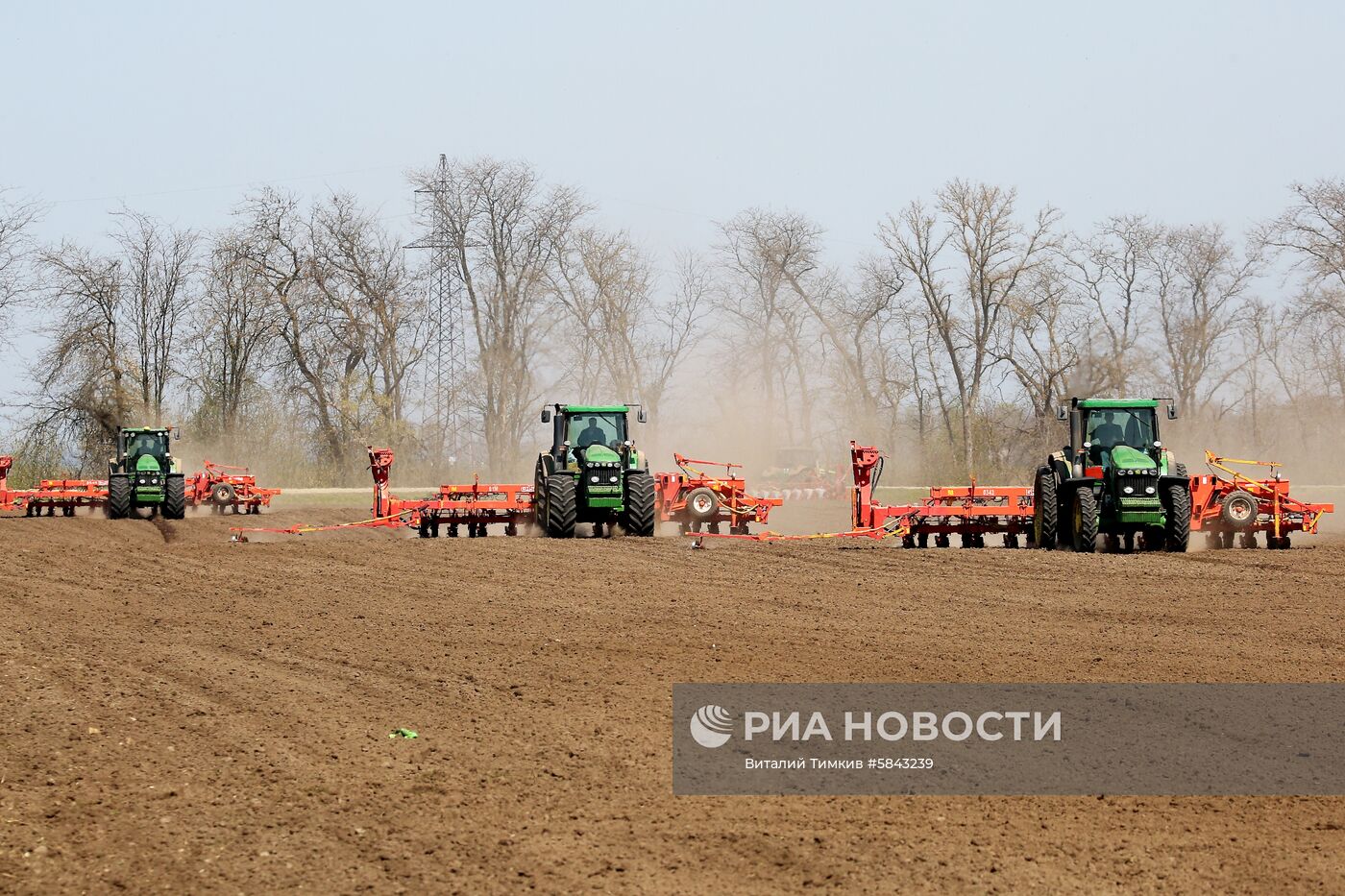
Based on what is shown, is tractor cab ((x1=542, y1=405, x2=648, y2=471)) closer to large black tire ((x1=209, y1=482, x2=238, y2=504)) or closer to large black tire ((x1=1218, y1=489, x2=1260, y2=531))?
large black tire ((x1=1218, y1=489, x2=1260, y2=531))

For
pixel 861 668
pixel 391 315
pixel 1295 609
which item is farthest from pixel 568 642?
pixel 391 315

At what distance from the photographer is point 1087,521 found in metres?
18.1

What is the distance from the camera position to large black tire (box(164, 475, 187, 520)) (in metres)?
28.7

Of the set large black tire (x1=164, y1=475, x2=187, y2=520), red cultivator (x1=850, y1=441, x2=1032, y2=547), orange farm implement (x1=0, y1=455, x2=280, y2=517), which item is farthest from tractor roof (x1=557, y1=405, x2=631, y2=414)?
large black tire (x1=164, y1=475, x2=187, y2=520)

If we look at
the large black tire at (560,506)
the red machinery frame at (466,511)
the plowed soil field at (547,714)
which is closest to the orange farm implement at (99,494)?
the red machinery frame at (466,511)

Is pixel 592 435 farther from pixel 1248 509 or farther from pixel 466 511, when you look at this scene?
pixel 1248 509

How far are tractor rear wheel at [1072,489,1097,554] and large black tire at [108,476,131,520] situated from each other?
2061cm

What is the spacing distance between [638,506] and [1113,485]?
7.43m

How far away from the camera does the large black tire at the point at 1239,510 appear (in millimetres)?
19500

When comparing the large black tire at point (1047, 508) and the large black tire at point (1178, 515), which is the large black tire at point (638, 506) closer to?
the large black tire at point (1047, 508)

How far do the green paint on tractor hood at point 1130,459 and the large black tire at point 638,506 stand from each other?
734 cm

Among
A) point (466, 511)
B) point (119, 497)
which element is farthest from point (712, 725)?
point (119, 497)

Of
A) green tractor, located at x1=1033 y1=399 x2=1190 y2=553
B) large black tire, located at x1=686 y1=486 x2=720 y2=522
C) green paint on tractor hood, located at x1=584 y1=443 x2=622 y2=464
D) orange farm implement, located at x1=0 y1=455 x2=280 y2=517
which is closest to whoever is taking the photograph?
green tractor, located at x1=1033 y1=399 x2=1190 y2=553

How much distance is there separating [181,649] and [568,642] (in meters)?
2.97
